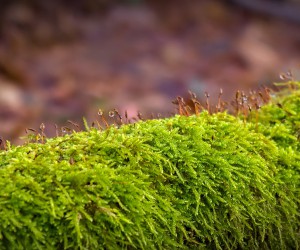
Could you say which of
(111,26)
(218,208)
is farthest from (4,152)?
(111,26)

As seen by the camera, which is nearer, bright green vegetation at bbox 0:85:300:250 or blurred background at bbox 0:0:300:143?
bright green vegetation at bbox 0:85:300:250

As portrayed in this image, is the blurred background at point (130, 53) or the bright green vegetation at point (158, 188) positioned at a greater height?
the blurred background at point (130, 53)

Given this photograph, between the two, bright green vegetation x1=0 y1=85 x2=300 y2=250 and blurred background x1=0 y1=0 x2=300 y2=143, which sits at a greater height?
blurred background x1=0 y1=0 x2=300 y2=143

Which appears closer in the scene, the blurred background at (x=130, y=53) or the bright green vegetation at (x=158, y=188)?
the bright green vegetation at (x=158, y=188)

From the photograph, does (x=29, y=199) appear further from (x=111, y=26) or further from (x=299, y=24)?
(x=299, y=24)

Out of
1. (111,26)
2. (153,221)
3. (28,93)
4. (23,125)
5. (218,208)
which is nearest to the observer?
(153,221)
